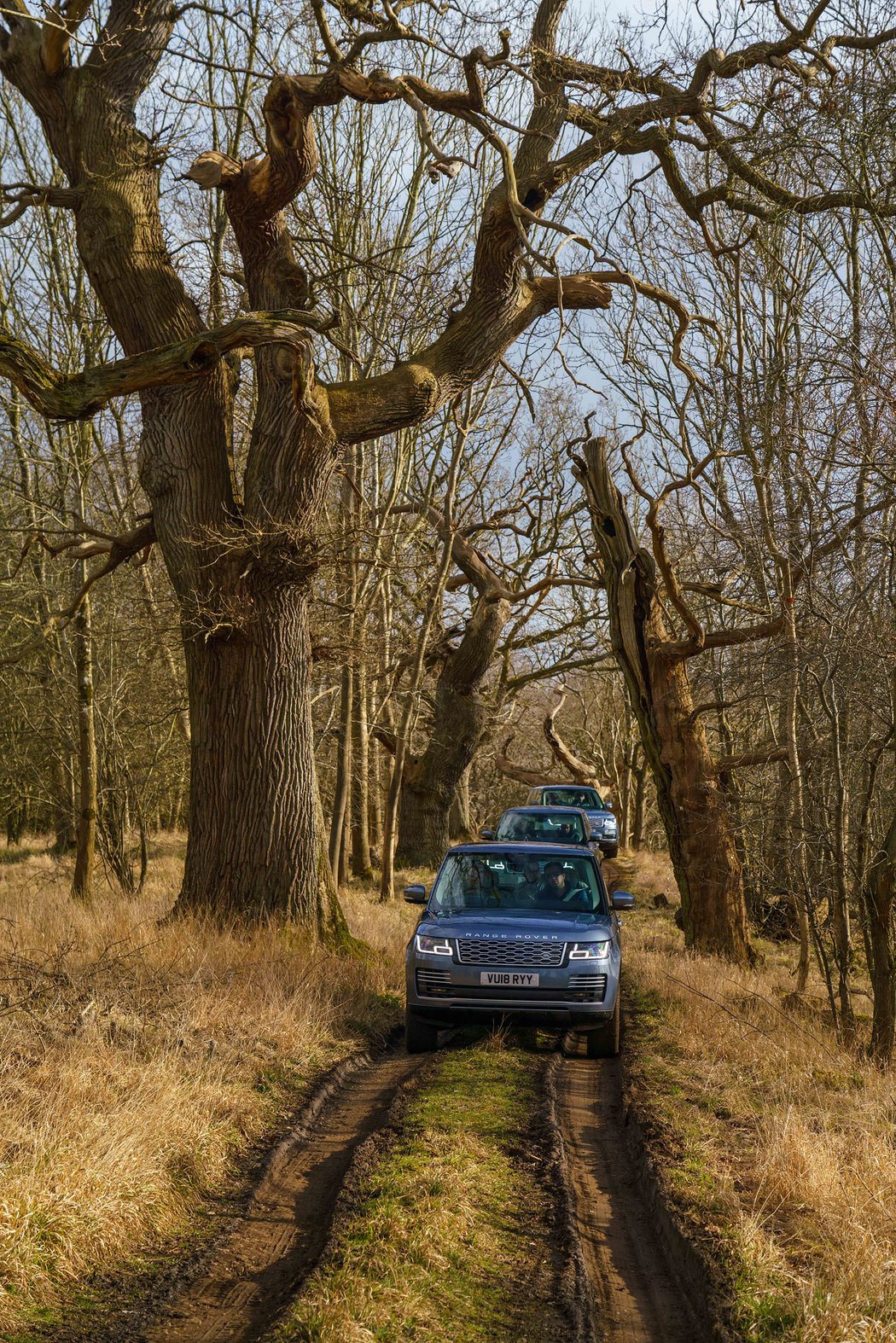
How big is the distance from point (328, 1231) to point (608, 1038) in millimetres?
4417

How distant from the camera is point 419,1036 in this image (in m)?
9.12

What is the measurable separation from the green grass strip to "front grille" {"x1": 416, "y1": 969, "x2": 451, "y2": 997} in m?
1.77

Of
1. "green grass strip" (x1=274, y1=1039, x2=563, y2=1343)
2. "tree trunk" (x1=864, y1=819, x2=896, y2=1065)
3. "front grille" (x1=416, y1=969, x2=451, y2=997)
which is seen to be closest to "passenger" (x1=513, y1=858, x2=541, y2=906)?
"front grille" (x1=416, y1=969, x2=451, y2=997)

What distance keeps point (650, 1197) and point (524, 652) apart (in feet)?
84.1

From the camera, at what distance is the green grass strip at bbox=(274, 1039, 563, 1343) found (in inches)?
163

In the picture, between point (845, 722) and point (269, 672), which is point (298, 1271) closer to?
point (269, 672)

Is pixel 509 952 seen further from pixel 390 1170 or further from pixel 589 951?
pixel 390 1170

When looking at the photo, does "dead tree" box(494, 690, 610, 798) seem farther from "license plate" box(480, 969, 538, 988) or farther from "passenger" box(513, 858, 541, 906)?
"license plate" box(480, 969, 538, 988)

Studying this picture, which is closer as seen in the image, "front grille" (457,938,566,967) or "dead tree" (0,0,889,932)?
"front grille" (457,938,566,967)

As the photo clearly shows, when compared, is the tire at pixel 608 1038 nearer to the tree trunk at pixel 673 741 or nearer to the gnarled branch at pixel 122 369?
the gnarled branch at pixel 122 369

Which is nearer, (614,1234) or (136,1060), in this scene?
(614,1234)

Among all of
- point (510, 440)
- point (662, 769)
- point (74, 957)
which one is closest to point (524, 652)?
point (510, 440)

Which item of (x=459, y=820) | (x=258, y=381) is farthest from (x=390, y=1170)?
(x=459, y=820)

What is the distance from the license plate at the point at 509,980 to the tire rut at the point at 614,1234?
948 millimetres
